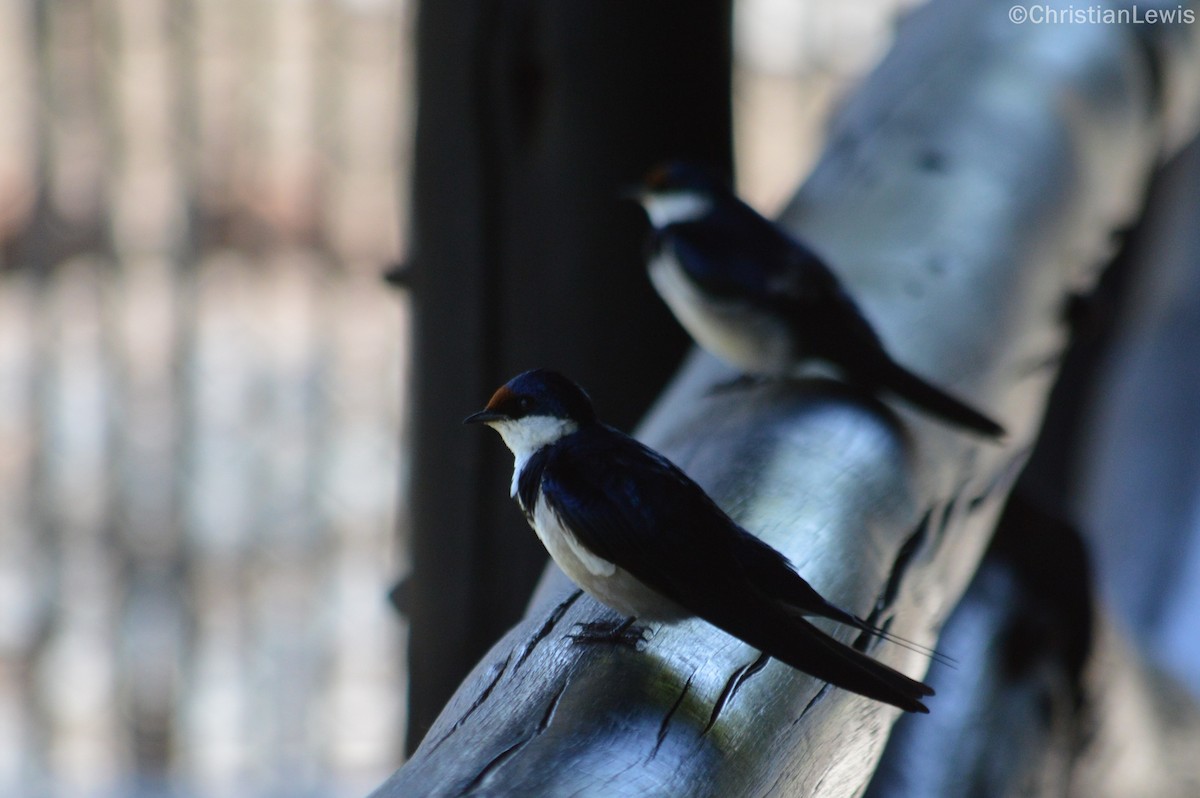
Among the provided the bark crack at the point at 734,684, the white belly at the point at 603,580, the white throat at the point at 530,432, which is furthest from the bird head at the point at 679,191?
the bark crack at the point at 734,684

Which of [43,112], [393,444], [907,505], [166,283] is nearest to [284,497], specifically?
[393,444]

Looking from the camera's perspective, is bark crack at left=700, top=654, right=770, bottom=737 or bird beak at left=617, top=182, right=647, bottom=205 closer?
bark crack at left=700, top=654, right=770, bottom=737

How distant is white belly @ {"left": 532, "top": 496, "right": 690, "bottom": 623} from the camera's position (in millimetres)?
1043

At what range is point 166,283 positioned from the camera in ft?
9.56

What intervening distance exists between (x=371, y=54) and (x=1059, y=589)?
1820 millimetres

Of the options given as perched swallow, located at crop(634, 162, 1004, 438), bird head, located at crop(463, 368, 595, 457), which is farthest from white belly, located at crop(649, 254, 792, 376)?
bird head, located at crop(463, 368, 595, 457)

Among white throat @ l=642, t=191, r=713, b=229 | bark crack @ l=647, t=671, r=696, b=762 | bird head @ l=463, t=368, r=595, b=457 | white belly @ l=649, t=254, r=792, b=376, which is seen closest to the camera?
bark crack @ l=647, t=671, r=696, b=762

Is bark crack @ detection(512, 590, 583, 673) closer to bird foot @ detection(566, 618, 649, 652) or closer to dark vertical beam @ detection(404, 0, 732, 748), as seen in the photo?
bird foot @ detection(566, 618, 649, 652)

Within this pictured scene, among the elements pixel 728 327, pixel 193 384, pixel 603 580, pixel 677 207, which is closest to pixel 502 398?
pixel 603 580

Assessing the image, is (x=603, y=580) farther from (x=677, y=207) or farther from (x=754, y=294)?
(x=677, y=207)

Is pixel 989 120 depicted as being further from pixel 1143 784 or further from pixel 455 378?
pixel 1143 784

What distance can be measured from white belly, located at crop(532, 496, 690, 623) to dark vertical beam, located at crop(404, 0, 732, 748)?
823 mm

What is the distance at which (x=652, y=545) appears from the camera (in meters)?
1.04

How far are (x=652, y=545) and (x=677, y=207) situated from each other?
0.87m
